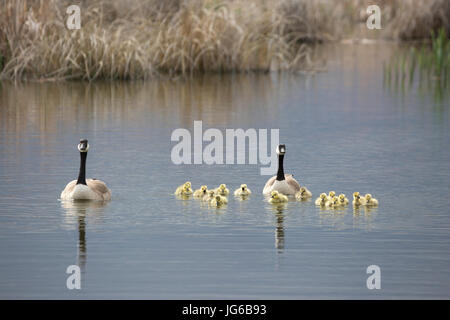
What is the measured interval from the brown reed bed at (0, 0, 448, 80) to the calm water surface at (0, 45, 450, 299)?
143 centimetres

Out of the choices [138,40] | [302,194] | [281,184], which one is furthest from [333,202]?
[138,40]

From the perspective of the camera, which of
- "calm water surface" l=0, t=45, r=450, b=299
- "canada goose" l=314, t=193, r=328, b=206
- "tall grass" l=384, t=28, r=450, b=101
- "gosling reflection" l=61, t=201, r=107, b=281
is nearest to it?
"calm water surface" l=0, t=45, r=450, b=299

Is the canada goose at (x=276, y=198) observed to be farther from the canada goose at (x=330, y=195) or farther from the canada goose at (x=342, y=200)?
the canada goose at (x=342, y=200)

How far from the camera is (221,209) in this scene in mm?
11398

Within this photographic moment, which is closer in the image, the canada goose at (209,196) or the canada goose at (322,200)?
the canada goose at (322,200)

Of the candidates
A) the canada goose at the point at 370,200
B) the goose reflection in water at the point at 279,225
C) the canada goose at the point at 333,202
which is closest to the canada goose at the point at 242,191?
the goose reflection in water at the point at 279,225

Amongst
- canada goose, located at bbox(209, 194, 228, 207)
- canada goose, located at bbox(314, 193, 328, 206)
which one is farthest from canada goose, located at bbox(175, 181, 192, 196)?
canada goose, located at bbox(314, 193, 328, 206)

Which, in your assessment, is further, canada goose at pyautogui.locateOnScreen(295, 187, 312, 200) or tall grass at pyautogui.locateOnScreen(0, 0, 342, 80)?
tall grass at pyautogui.locateOnScreen(0, 0, 342, 80)

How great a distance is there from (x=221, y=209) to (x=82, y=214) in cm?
141

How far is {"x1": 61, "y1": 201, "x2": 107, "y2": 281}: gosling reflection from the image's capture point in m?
9.74

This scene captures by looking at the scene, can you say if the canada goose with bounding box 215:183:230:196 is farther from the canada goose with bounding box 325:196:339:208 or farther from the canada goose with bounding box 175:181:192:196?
the canada goose with bounding box 325:196:339:208

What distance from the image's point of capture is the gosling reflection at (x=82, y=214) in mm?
9742

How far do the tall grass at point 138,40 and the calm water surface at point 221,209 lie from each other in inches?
56.6

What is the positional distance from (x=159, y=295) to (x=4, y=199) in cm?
414
